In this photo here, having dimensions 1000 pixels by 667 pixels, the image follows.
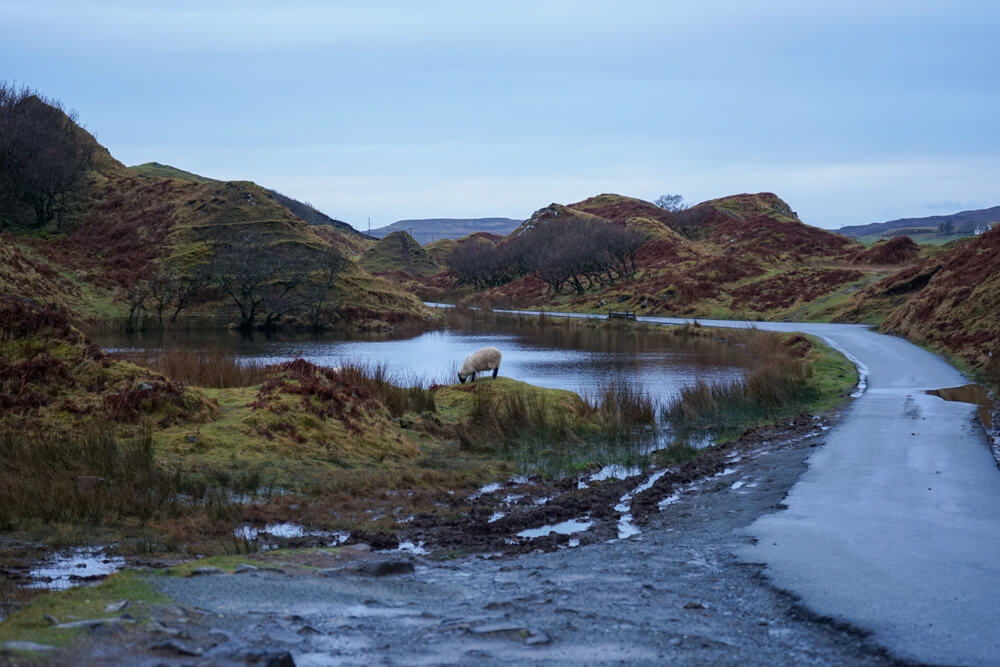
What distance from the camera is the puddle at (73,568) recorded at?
7086mm

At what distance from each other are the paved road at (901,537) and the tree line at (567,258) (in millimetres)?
76982

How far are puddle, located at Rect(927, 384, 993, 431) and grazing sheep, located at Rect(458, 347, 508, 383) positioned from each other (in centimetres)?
1235

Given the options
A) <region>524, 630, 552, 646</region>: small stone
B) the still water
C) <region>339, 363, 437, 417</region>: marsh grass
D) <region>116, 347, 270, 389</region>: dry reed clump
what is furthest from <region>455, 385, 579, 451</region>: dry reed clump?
<region>524, 630, 552, 646</region>: small stone

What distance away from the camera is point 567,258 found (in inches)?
3679

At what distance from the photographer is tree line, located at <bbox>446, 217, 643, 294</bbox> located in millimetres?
93562

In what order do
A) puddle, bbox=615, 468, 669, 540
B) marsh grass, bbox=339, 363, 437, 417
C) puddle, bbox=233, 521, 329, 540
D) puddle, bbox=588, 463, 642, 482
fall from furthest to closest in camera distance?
marsh grass, bbox=339, 363, 437, 417, puddle, bbox=588, 463, 642, 482, puddle, bbox=615, 468, 669, 540, puddle, bbox=233, 521, 329, 540

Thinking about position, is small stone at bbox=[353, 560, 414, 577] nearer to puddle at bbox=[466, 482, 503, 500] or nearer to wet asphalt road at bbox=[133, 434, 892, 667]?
wet asphalt road at bbox=[133, 434, 892, 667]

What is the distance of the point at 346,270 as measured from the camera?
7362 cm

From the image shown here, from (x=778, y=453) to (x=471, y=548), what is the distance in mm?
7980

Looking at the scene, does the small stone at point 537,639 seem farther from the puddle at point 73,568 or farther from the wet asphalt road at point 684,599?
the puddle at point 73,568

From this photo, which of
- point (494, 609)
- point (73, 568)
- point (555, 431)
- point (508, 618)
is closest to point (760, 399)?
point (555, 431)

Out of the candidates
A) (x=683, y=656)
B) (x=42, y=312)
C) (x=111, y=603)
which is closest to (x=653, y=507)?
(x=683, y=656)

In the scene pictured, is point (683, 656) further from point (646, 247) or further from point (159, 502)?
point (646, 247)

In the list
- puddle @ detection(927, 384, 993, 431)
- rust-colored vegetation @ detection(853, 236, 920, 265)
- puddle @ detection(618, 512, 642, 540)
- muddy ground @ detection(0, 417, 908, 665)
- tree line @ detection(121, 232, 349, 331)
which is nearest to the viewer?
muddy ground @ detection(0, 417, 908, 665)
